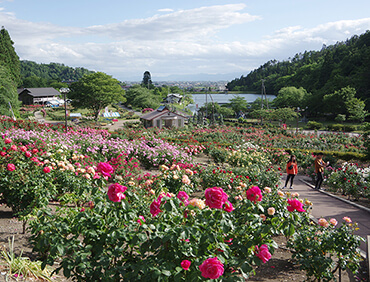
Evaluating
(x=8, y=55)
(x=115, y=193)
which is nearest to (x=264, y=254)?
(x=115, y=193)

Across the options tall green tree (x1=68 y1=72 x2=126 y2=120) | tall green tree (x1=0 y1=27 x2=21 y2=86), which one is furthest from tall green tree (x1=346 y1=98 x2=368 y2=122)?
tall green tree (x1=0 y1=27 x2=21 y2=86)

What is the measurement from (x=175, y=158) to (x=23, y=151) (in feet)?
19.9

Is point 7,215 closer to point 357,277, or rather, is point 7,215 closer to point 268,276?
point 268,276

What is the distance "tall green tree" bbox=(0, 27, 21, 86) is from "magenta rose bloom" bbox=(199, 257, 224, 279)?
168ft

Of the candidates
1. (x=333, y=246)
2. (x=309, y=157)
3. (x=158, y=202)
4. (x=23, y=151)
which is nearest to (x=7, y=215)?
(x=23, y=151)

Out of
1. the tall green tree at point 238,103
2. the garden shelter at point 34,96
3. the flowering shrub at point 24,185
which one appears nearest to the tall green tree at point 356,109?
the tall green tree at point 238,103

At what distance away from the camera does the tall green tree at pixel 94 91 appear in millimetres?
45062

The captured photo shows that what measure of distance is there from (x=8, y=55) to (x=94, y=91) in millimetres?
15940

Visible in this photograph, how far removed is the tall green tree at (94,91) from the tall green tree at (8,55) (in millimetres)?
9346

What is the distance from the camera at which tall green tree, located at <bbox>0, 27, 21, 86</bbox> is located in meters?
46.8

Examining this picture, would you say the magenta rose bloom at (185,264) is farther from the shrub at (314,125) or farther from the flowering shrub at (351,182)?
the shrub at (314,125)

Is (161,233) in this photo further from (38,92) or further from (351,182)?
(38,92)

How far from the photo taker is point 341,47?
65.4m

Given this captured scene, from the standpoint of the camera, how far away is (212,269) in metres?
2.43
